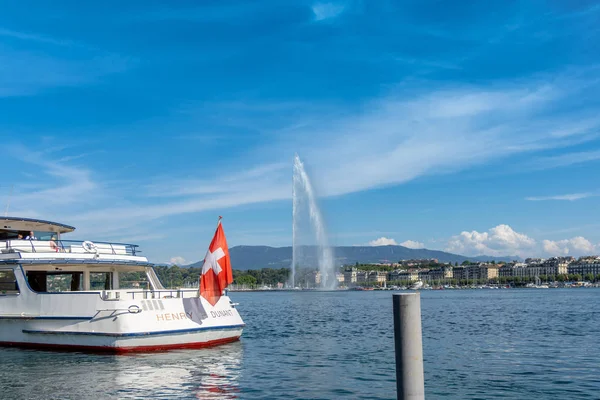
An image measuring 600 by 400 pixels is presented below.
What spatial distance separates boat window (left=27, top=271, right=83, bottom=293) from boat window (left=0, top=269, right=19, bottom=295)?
0.56 meters

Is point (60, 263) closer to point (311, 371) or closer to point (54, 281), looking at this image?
point (54, 281)

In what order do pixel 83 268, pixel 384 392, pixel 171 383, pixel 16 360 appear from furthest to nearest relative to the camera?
pixel 83 268, pixel 16 360, pixel 171 383, pixel 384 392

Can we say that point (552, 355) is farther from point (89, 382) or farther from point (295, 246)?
point (295, 246)

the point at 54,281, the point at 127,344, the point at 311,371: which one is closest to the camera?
the point at 311,371

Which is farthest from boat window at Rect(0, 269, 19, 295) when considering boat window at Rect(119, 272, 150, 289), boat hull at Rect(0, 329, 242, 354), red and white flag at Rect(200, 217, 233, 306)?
red and white flag at Rect(200, 217, 233, 306)

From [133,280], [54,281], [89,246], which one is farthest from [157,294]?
[54,281]

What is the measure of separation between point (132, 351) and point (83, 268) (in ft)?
15.7

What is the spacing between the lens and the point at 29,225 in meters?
25.3

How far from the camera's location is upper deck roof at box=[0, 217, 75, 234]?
24.6 meters

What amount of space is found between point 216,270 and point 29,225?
8676mm

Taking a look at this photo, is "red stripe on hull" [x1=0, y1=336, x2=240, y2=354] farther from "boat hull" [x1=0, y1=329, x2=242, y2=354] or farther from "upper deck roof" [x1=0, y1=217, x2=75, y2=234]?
"upper deck roof" [x1=0, y1=217, x2=75, y2=234]

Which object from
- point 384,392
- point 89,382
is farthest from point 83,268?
point 384,392

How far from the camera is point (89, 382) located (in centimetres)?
1614

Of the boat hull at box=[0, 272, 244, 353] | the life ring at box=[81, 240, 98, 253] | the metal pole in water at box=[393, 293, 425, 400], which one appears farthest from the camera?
the life ring at box=[81, 240, 98, 253]
